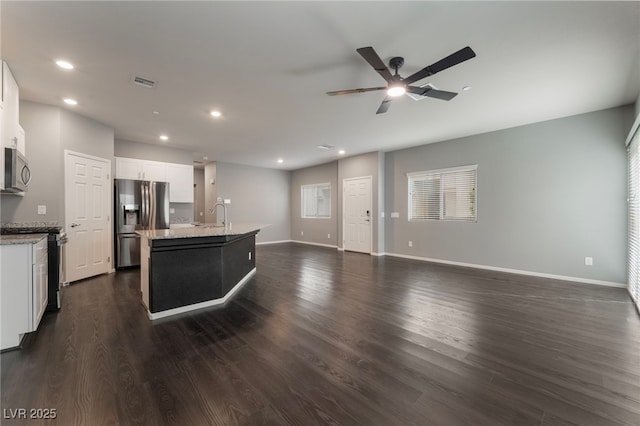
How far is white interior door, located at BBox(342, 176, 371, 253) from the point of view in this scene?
23.1 feet

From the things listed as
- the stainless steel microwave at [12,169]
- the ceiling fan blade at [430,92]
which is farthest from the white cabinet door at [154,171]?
the ceiling fan blade at [430,92]

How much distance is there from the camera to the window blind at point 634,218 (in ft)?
10.4

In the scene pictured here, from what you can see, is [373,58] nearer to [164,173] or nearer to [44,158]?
[44,158]

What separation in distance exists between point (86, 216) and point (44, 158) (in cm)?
103

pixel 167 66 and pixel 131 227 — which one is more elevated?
pixel 167 66

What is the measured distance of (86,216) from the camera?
4297 mm

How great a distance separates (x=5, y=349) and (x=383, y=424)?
3.05m

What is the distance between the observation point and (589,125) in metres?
4.09

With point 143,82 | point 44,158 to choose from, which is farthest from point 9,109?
point 143,82

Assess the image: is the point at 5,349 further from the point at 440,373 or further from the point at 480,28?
the point at 480,28

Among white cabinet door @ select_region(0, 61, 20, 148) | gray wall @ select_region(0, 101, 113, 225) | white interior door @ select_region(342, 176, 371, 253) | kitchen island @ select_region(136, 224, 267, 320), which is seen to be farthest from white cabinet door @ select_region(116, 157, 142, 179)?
white interior door @ select_region(342, 176, 371, 253)

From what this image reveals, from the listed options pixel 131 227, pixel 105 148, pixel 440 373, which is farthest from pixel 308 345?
pixel 105 148

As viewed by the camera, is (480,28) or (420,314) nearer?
(480,28)

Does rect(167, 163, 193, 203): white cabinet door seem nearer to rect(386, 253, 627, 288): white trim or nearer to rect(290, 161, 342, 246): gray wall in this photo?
rect(290, 161, 342, 246): gray wall
